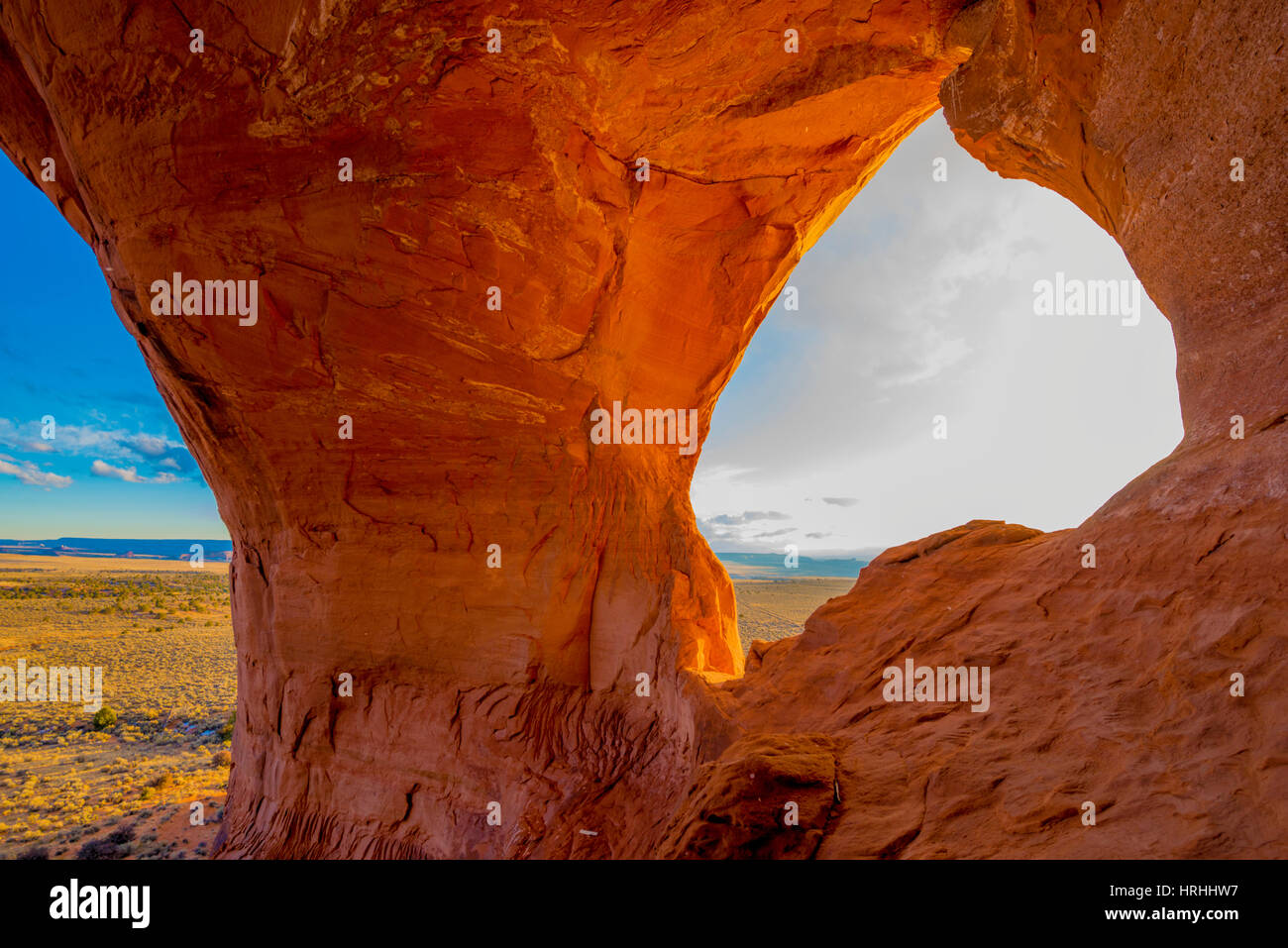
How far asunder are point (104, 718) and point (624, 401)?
24.6 m

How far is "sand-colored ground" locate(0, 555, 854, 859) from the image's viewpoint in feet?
41.8

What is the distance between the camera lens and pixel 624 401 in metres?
8.81

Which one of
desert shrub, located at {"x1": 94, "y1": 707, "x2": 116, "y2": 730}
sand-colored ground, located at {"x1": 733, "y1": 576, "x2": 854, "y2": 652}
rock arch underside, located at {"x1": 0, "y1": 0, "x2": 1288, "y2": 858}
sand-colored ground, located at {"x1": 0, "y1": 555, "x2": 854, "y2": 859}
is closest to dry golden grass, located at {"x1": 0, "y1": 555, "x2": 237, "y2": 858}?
sand-colored ground, located at {"x1": 0, "y1": 555, "x2": 854, "y2": 859}

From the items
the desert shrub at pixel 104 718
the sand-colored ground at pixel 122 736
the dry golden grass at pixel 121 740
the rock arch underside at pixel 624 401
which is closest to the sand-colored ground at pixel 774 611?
the sand-colored ground at pixel 122 736

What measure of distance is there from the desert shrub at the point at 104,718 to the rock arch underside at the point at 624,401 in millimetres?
15556

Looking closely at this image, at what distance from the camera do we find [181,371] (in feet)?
26.2

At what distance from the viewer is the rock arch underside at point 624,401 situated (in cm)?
320

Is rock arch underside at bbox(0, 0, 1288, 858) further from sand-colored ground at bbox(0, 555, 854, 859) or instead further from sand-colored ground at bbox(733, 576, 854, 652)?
sand-colored ground at bbox(733, 576, 854, 652)

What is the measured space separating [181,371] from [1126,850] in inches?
418

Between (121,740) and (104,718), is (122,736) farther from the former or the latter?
(104,718)

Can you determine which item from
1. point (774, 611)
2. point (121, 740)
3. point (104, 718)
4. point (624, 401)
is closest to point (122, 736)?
point (121, 740)

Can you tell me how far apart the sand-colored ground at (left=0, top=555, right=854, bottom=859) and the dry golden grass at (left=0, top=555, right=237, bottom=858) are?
4 cm
